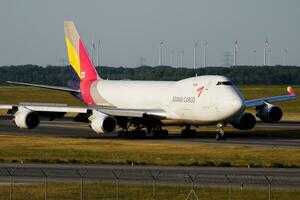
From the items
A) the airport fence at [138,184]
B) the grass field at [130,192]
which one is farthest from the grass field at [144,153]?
the grass field at [130,192]

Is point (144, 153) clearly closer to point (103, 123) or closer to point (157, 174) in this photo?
point (157, 174)

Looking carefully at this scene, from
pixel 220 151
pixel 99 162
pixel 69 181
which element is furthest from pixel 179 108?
pixel 69 181

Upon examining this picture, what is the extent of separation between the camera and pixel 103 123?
68938 mm

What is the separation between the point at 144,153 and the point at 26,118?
17.0m

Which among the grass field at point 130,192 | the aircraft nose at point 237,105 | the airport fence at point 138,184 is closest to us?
the grass field at point 130,192

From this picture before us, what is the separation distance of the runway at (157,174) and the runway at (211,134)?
15672mm

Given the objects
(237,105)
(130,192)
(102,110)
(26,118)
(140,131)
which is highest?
(237,105)

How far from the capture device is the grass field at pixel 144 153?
5334 centimetres

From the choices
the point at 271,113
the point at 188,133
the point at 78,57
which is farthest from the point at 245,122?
the point at 78,57

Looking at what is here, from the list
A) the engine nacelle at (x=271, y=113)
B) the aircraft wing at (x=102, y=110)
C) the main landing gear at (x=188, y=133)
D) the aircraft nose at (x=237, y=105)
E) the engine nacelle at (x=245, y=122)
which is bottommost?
the main landing gear at (x=188, y=133)

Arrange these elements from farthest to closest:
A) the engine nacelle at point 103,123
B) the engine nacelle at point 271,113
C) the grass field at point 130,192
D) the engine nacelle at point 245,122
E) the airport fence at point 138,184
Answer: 1. the engine nacelle at point 271,113
2. the engine nacelle at point 245,122
3. the engine nacelle at point 103,123
4. the airport fence at point 138,184
5. the grass field at point 130,192

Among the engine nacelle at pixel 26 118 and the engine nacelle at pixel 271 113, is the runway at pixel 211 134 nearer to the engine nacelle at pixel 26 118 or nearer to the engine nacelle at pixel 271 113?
the engine nacelle at pixel 271 113

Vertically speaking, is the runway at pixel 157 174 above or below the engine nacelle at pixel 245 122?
below

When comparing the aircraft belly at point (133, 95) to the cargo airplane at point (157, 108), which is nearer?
the cargo airplane at point (157, 108)
